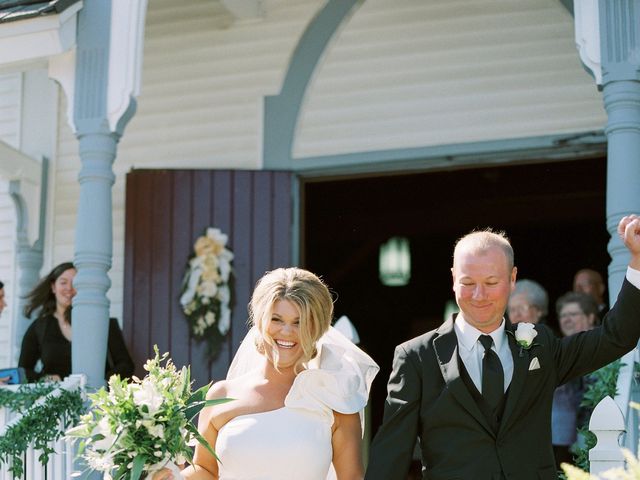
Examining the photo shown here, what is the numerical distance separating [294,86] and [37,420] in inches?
149

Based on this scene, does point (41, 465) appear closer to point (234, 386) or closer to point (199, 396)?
point (234, 386)

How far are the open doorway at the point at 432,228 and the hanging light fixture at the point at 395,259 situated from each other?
23cm

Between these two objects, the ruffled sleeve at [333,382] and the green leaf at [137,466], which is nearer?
the green leaf at [137,466]

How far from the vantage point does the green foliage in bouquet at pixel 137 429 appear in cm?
385

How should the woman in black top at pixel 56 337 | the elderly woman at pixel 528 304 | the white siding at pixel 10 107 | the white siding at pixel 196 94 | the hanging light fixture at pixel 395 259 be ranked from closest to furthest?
the elderly woman at pixel 528 304, the woman in black top at pixel 56 337, the white siding at pixel 196 94, the white siding at pixel 10 107, the hanging light fixture at pixel 395 259

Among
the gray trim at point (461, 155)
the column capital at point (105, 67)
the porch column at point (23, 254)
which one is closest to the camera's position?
the column capital at point (105, 67)

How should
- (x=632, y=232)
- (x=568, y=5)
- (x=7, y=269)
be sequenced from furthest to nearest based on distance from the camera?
(x=7, y=269), (x=568, y=5), (x=632, y=232)

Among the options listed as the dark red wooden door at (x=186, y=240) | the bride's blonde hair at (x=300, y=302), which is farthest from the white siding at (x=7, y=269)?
the bride's blonde hair at (x=300, y=302)

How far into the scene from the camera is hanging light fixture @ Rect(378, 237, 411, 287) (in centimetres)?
1332

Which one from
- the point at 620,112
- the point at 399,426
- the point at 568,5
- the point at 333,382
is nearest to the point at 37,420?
the point at 333,382

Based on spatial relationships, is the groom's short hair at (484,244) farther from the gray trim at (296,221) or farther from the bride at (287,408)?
the gray trim at (296,221)

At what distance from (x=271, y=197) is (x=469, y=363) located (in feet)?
15.6

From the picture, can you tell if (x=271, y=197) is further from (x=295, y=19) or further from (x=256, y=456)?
(x=256, y=456)

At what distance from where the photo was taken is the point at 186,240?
845 cm
